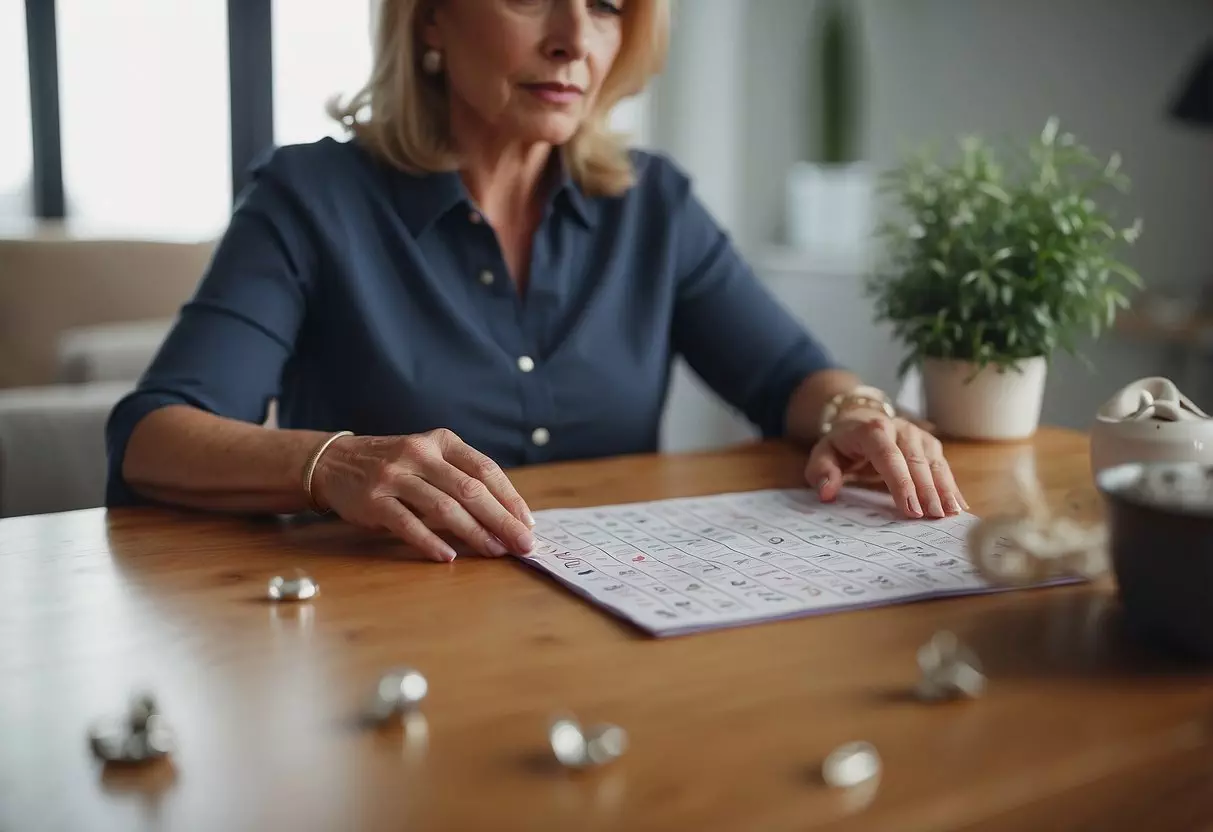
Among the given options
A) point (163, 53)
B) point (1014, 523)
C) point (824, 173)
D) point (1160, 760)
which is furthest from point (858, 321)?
point (1160, 760)

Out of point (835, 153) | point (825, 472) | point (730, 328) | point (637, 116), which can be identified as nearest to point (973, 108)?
point (835, 153)

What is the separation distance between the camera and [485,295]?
1.41 metres

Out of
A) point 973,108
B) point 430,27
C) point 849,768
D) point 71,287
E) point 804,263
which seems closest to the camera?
point 849,768

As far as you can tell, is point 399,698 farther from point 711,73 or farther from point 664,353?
point 711,73

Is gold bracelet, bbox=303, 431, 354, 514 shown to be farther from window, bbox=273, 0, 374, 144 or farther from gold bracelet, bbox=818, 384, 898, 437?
window, bbox=273, 0, 374, 144

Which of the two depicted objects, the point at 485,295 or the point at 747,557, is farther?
the point at 485,295

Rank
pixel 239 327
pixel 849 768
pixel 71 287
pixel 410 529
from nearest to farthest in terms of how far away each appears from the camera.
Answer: pixel 849 768
pixel 410 529
pixel 239 327
pixel 71 287

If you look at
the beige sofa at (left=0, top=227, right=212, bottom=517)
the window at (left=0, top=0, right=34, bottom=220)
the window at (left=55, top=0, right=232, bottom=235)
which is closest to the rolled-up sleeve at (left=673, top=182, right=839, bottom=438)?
the beige sofa at (left=0, top=227, right=212, bottom=517)

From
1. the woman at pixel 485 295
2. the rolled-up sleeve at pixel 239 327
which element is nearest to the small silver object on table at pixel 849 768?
the woman at pixel 485 295

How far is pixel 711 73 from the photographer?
11.9 ft

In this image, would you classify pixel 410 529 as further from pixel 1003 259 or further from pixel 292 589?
pixel 1003 259

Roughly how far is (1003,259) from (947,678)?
2.76 feet

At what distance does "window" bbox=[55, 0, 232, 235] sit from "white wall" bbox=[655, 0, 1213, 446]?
136 centimetres

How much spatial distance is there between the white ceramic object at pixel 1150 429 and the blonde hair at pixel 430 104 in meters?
0.72
